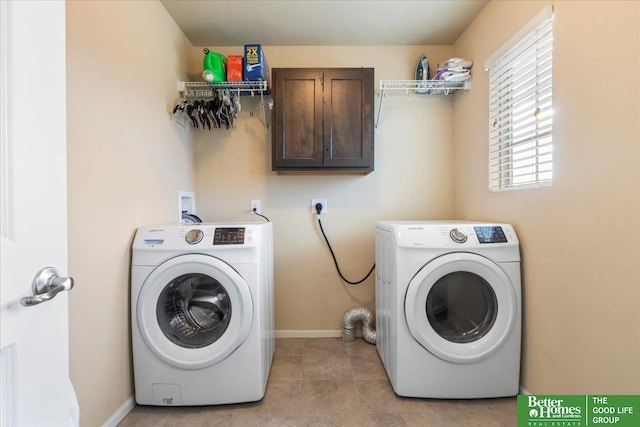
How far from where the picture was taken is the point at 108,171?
4.41 ft

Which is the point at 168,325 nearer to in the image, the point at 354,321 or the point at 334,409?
the point at 334,409

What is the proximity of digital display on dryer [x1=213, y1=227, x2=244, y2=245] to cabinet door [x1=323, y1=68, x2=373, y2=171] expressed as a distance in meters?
0.82

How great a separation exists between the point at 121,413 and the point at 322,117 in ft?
6.55

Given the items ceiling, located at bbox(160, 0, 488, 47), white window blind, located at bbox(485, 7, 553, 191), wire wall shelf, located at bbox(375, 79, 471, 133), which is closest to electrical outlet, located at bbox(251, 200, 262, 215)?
wire wall shelf, located at bbox(375, 79, 471, 133)

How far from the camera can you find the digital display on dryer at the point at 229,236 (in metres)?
1.48

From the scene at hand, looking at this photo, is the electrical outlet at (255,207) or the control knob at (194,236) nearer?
the control knob at (194,236)

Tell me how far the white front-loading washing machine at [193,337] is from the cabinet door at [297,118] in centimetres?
71

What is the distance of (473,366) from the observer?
152 cm

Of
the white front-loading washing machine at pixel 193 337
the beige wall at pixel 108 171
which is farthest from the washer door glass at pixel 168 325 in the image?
the beige wall at pixel 108 171

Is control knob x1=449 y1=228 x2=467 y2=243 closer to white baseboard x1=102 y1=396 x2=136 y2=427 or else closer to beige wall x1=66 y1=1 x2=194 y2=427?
beige wall x1=66 y1=1 x2=194 y2=427

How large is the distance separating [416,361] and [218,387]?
1.02m

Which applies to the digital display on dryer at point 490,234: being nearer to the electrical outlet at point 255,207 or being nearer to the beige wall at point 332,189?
the beige wall at point 332,189

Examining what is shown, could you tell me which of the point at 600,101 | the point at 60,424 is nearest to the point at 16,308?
the point at 60,424

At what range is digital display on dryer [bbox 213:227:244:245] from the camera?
1478mm
